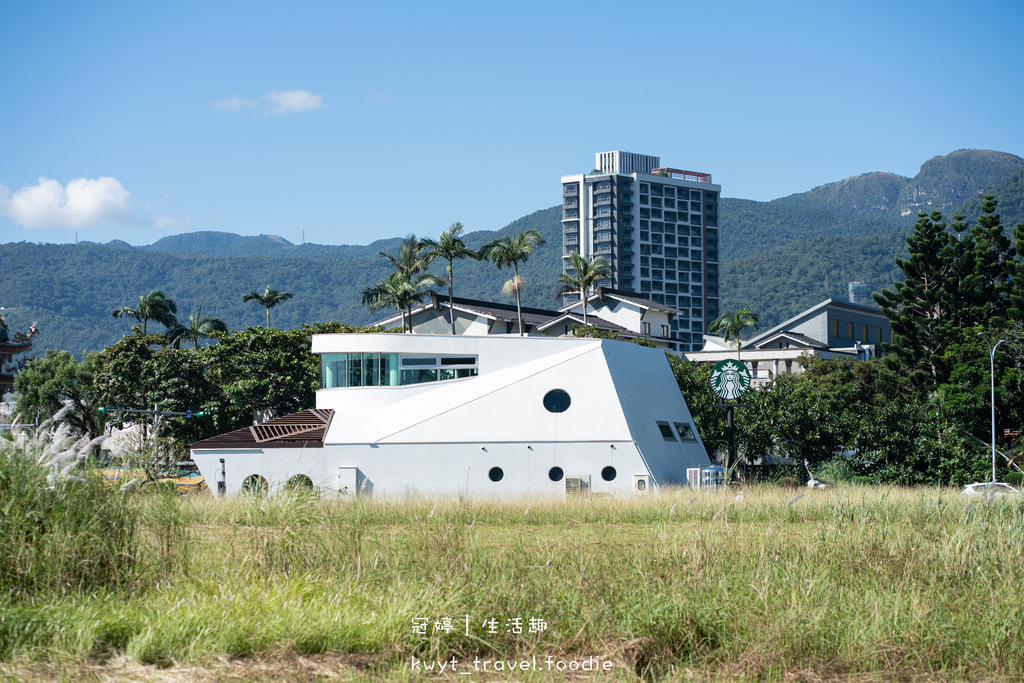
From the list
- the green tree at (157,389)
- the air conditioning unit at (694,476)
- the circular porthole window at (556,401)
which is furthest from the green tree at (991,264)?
the green tree at (157,389)

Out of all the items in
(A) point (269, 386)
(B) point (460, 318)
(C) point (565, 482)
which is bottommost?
(C) point (565, 482)

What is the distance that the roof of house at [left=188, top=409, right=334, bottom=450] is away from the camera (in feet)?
92.4

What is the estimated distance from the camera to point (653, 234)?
16038cm

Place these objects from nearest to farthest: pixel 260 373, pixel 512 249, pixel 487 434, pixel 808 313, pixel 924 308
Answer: pixel 487 434, pixel 924 308, pixel 260 373, pixel 512 249, pixel 808 313

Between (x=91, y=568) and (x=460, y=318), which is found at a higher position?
(x=460, y=318)

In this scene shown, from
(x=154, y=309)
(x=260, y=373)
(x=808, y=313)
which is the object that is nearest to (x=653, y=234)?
(x=808, y=313)

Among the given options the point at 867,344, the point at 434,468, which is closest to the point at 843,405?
the point at 434,468

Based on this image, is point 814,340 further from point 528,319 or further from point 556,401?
point 556,401

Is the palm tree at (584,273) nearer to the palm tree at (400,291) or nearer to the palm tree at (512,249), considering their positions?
the palm tree at (512,249)

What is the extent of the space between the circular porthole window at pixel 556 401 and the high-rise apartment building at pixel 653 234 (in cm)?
12876

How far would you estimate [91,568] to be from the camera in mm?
8961

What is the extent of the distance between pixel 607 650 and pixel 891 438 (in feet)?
106

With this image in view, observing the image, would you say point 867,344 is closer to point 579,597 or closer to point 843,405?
point 843,405

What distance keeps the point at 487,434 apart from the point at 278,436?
7.01 m
